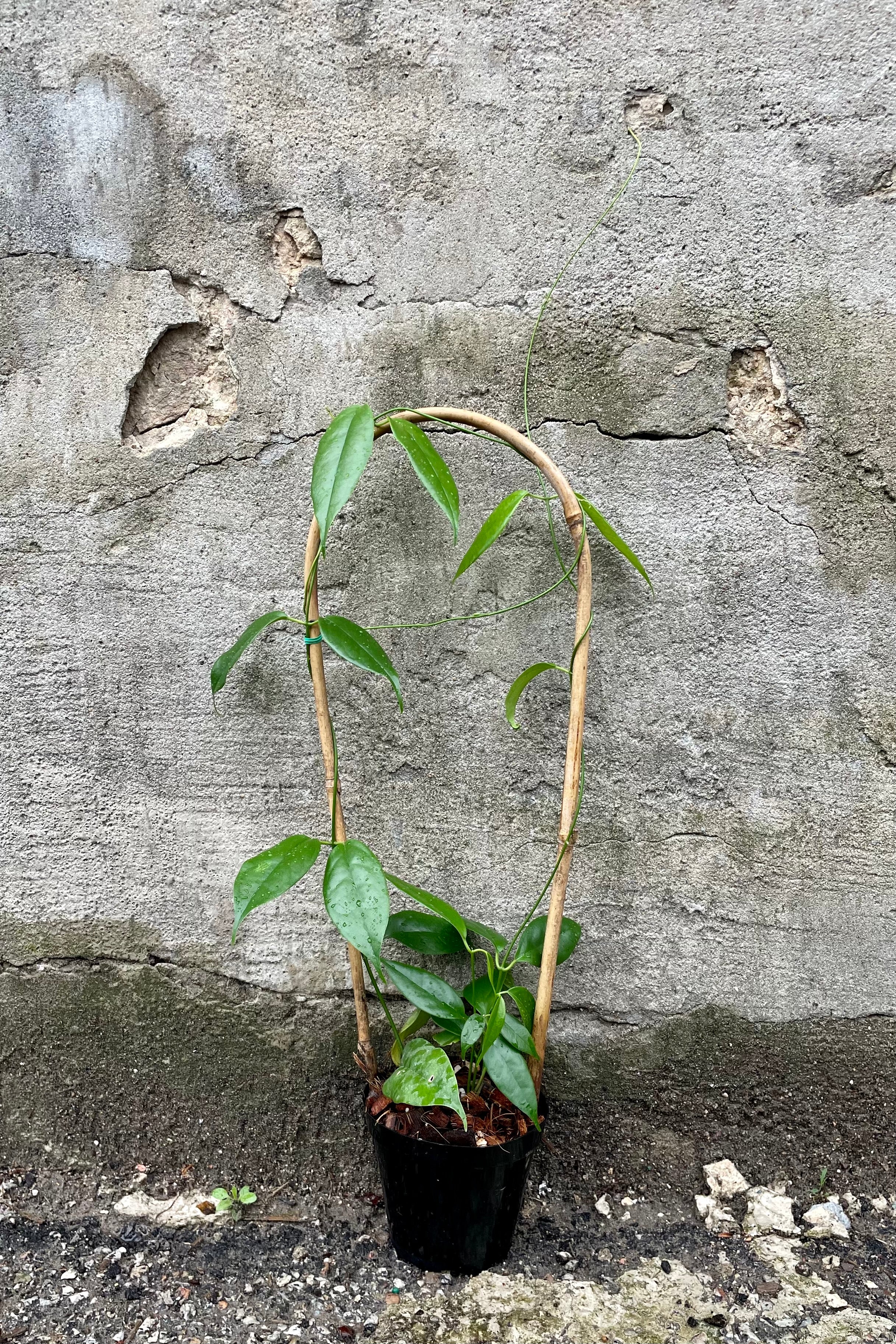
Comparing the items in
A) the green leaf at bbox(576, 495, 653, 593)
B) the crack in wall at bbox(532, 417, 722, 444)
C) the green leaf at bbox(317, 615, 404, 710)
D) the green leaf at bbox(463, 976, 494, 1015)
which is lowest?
the green leaf at bbox(463, 976, 494, 1015)

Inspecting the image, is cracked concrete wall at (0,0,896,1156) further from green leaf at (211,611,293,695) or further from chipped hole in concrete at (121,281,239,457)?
green leaf at (211,611,293,695)

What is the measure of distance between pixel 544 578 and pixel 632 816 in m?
0.42

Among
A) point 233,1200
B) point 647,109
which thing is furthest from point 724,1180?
point 647,109

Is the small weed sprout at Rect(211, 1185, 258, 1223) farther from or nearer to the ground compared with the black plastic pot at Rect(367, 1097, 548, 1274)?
nearer to the ground

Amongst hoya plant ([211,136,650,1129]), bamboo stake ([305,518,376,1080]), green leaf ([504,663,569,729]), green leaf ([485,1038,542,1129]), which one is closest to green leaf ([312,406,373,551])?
hoya plant ([211,136,650,1129])

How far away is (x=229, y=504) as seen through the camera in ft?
4.95

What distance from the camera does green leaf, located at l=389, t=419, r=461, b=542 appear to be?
120 centimetres

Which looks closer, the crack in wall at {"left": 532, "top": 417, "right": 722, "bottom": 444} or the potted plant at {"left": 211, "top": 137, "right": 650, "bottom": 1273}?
the potted plant at {"left": 211, "top": 137, "right": 650, "bottom": 1273}

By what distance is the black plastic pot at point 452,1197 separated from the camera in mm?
1296

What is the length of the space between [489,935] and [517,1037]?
163mm

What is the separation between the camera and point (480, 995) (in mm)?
1380

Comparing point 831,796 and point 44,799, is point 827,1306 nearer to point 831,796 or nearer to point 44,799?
point 831,796

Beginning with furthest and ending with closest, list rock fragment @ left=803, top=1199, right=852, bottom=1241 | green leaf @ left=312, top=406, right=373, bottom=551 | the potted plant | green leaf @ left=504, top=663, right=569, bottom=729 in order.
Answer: rock fragment @ left=803, top=1199, right=852, bottom=1241
green leaf @ left=504, top=663, right=569, bottom=729
the potted plant
green leaf @ left=312, top=406, right=373, bottom=551

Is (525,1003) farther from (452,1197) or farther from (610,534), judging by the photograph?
(610,534)
